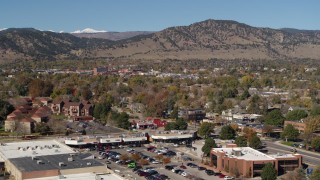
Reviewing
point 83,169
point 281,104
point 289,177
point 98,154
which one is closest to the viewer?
point 83,169

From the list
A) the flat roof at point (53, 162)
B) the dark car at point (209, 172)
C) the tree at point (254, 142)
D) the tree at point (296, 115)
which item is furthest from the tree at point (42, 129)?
the tree at point (296, 115)

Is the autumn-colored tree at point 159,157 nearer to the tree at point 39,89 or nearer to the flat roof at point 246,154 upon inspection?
the flat roof at point 246,154

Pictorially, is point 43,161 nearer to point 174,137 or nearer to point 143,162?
point 143,162

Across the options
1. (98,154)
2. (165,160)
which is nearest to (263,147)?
(165,160)

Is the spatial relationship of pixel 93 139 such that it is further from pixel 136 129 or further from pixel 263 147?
pixel 263 147

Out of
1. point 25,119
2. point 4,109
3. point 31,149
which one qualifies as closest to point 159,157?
point 31,149

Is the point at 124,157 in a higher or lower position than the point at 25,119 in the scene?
lower

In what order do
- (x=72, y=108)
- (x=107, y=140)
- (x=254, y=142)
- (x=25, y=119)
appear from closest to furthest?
(x=254, y=142), (x=107, y=140), (x=25, y=119), (x=72, y=108)
